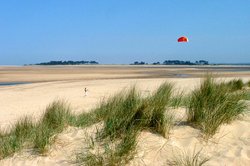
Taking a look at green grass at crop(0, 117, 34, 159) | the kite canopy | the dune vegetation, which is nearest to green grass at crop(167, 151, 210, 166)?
the dune vegetation

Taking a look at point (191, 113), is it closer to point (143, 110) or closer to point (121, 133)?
point (143, 110)

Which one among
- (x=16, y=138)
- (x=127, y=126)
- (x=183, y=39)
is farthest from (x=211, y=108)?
(x=183, y=39)

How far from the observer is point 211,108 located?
500 centimetres

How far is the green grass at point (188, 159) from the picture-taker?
13.6ft

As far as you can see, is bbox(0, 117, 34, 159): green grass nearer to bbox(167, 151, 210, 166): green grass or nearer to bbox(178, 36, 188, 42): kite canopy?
bbox(167, 151, 210, 166): green grass

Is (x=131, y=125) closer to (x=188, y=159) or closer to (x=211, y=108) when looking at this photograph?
(x=188, y=159)

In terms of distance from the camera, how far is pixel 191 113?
5.23 meters

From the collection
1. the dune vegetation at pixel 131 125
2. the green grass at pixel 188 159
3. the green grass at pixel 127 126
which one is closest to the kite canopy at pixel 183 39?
the dune vegetation at pixel 131 125

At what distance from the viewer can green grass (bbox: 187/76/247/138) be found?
4.86 metres

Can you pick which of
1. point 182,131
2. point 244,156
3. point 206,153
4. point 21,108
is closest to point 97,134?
point 182,131

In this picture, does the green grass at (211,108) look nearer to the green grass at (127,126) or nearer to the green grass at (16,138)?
the green grass at (127,126)

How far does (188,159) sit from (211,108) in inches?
42.7

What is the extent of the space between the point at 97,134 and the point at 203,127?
151 centimetres

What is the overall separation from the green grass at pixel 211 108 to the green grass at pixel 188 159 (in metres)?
0.47
